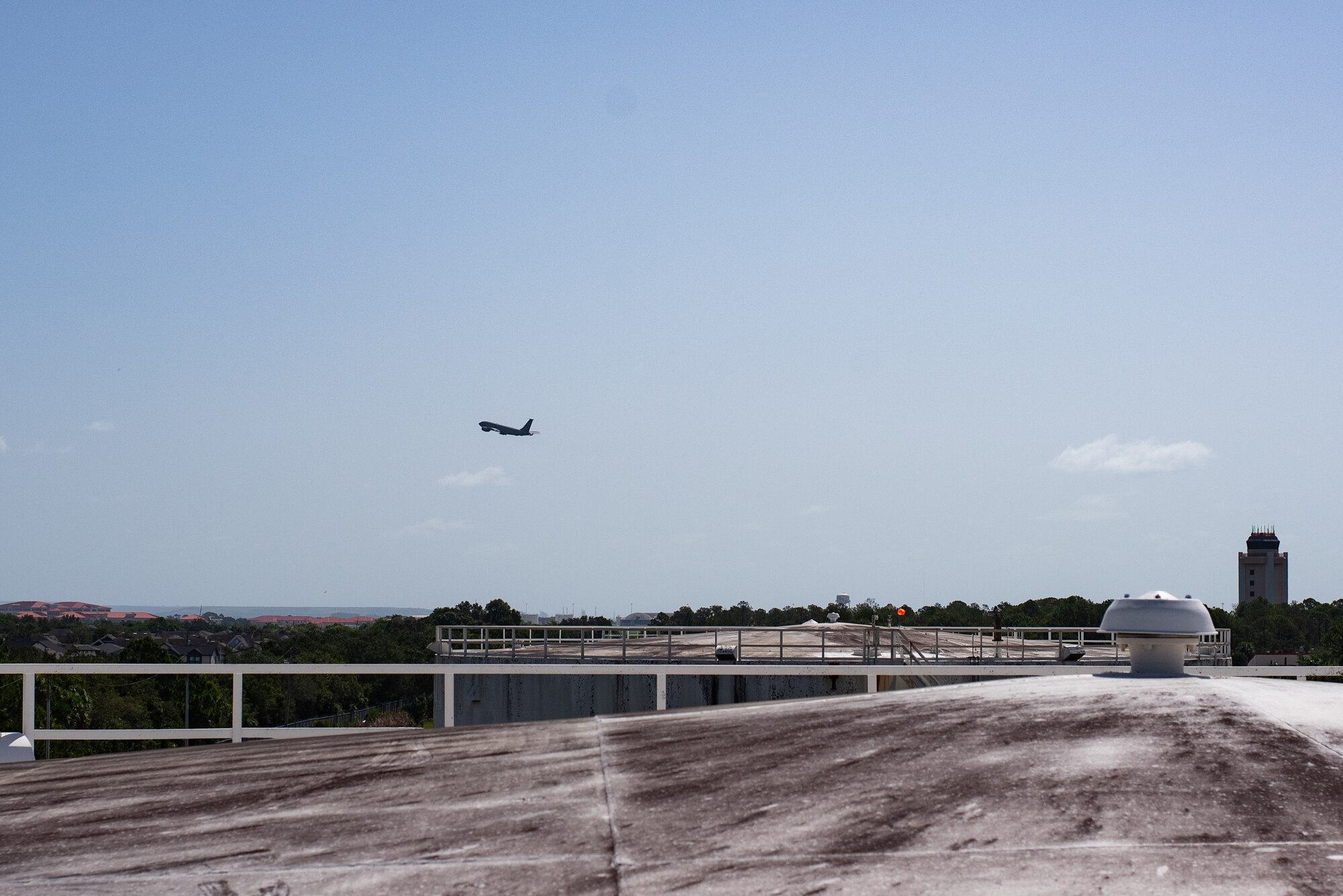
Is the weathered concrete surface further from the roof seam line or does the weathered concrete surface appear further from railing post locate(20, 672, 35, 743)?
railing post locate(20, 672, 35, 743)

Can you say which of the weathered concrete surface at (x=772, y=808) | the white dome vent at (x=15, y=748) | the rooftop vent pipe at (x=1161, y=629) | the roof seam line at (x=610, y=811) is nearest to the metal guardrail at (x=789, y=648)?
the white dome vent at (x=15, y=748)

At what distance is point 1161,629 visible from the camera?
762 centimetres

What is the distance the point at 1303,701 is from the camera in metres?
6.46

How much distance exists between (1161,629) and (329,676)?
177998mm

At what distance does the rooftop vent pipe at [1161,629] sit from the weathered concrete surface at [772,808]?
2.71 feet

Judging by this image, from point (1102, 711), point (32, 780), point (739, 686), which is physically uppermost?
point (1102, 711)

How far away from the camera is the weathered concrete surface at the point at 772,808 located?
175 inches

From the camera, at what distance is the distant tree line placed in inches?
3728

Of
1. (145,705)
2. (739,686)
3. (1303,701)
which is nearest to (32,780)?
(1303,701)

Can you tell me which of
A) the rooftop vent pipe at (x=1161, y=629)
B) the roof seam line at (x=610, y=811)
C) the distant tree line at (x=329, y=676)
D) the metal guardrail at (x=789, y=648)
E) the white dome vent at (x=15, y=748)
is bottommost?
the distant tree line at (x=329, y=676)

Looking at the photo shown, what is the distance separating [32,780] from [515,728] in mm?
2574

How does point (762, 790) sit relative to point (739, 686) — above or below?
above

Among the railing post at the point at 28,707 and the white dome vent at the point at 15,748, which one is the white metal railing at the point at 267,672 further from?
the white dome vent at the point at 15,748

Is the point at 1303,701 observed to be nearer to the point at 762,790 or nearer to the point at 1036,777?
the point at 1036,777
